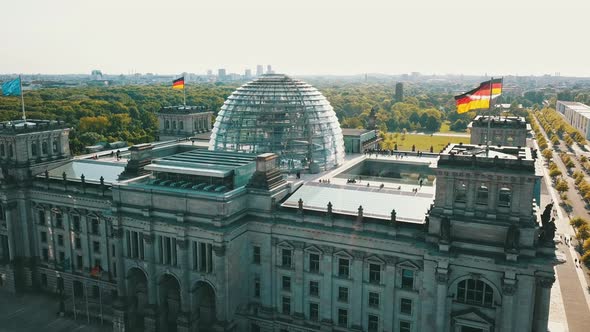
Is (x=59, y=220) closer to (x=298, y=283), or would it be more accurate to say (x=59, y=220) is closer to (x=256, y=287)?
(x=256, y=287)

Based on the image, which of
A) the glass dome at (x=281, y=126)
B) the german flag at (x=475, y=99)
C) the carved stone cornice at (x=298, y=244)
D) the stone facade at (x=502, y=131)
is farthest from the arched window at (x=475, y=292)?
the stone facade at (x=502, y=131)

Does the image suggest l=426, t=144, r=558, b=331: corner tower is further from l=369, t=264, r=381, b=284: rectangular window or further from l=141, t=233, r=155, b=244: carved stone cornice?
l=141, t=233, r=155, b=244: carved stone cornice

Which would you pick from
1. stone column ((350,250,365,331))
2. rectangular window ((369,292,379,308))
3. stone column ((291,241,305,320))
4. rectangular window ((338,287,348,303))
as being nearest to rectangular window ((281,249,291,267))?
stone column ((291,241,305,320))

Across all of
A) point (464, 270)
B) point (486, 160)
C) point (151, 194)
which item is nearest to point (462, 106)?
point (486, 160)

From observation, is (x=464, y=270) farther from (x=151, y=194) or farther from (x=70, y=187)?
(x=70, y=187)

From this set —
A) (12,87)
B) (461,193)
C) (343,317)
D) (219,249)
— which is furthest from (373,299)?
(12,87)

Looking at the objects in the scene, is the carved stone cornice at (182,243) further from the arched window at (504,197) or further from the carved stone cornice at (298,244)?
the arched window at (504,197)
